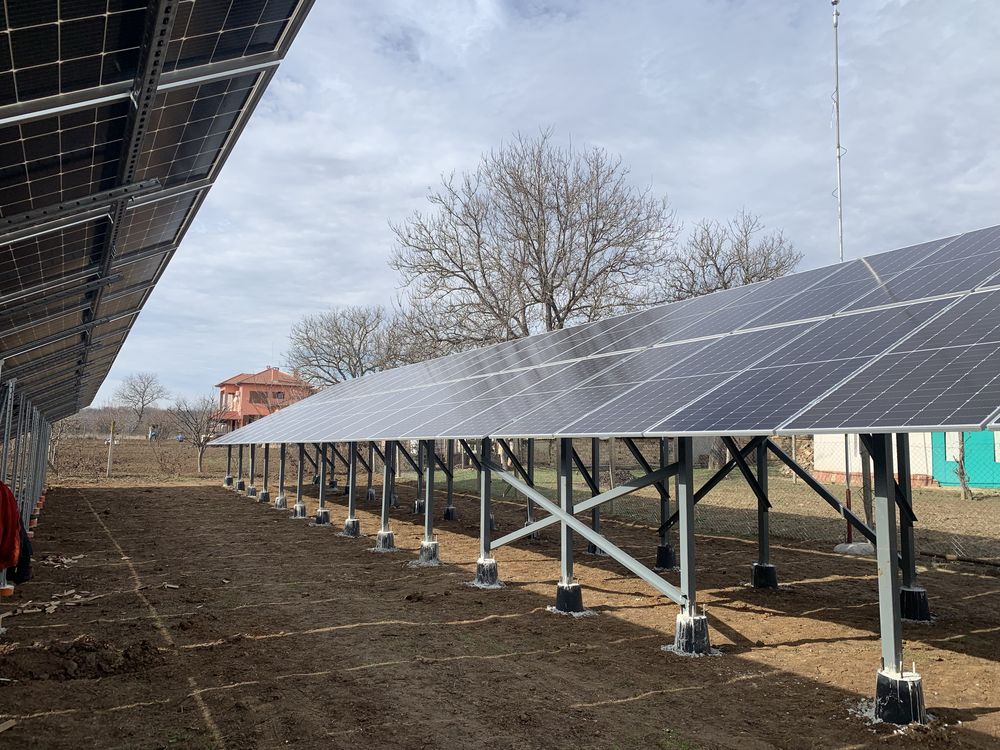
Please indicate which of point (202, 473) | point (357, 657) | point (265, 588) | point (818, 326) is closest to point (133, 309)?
point (265, 588)

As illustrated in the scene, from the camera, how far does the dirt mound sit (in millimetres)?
7188

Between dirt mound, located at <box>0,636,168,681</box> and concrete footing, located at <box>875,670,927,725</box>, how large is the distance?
6983mm

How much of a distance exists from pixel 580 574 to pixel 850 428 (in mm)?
8076

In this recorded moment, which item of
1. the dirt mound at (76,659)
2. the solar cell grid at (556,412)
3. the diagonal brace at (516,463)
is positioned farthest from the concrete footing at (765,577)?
the dirt mound at (76,659)

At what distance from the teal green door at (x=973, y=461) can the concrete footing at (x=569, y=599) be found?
67.6 feet

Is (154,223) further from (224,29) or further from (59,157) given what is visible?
(224,29)

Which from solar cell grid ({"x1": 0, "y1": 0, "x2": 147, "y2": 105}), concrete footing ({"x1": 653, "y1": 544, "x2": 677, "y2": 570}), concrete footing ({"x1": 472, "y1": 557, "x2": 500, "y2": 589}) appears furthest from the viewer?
concrete footing ({"x1": 653, "y1": 544, "x2": 677, "y2": 570})

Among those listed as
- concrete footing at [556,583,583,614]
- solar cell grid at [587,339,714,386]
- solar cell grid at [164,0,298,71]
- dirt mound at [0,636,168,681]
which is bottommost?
dirt mound at [0,636,168,681]

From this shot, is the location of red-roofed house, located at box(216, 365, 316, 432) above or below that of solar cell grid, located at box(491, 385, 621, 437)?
above

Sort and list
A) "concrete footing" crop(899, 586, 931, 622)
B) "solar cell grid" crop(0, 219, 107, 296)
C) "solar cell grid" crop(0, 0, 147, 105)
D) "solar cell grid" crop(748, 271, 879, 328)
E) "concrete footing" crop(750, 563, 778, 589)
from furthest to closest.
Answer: "concrete footing" crop(750, 563, 778, 589)
"solar cell grid" crop(748, 271, 879, 328)
"concrete footing" crop(899, 586, 931, 622)
"solar cell grid" crop(0, 219, 107, 296)
"solar cell grid" crop(0, 0, 147, 105)

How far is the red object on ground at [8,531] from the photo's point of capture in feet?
20.6

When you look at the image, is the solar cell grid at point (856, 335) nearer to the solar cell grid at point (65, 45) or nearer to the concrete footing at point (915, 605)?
the concrete footing at point (915, 605)

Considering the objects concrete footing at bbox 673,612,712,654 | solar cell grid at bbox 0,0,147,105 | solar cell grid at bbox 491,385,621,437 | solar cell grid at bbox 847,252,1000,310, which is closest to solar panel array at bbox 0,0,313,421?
solar cell grid at bbox 0,0,147,105

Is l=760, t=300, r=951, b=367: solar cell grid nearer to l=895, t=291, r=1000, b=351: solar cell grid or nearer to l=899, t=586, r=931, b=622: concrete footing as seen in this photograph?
l=895, t=291, r=1000, b=351: solar cell grid
